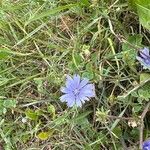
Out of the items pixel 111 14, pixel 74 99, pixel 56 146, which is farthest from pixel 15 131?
pixel 111 14

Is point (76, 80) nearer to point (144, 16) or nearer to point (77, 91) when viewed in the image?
point (77, 91)

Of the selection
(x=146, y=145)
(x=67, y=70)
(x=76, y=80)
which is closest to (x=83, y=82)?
(x=76, y=80)

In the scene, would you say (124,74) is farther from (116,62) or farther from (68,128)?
(68,128)

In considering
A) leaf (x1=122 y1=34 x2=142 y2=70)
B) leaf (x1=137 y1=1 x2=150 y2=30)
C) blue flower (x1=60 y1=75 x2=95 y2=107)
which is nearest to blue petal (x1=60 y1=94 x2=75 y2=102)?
blue flower (x1=60 y1=75 x2=95 y2=107)

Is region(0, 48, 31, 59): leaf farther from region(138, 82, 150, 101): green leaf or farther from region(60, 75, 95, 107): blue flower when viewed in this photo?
region(138, 82, 150, 101): green leaf

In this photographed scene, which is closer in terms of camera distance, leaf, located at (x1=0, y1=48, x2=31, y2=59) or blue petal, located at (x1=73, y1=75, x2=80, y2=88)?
blue petal, located at (x1=73, y1=75, x2=80, y2=88)

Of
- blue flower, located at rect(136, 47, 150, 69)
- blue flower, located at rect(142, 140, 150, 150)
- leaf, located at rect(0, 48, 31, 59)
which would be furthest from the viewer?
leaf, located at rect(0, 48, 31, 59)
